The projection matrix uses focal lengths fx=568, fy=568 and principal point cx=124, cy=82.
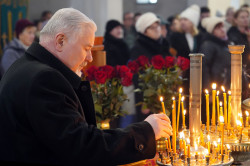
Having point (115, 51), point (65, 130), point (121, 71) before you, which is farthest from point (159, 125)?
point (115, 51)

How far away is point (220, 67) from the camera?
5930 mm

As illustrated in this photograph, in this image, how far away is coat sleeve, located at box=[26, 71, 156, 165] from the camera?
201 cm

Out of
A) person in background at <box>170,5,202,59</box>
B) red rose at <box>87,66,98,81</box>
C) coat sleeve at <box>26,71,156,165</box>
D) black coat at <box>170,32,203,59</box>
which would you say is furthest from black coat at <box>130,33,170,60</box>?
coat sleeve at <box>26,71,156,165</box>

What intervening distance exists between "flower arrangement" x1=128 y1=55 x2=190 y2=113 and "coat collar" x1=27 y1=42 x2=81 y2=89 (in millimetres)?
1817

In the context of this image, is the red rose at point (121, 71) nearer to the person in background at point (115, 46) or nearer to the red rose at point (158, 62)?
the red rose at point (158, 62)

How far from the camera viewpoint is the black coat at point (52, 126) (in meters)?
2.02

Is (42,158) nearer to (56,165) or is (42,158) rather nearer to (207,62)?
(56,165)

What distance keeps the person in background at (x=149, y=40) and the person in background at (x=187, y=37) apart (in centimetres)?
69

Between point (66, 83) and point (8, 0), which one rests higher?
point (8, 0)

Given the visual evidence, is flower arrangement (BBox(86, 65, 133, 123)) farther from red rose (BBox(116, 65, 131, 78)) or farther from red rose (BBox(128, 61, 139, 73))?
red rose (BBox(128, 61, 139, 73))

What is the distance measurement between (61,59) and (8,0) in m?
8.36

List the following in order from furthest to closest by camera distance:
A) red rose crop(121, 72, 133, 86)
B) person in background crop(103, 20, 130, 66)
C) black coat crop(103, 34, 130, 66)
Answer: person in background crop(103, 20, 130, 66) < black coat crop(103, 34, 130, 66) < red rose crop(121, 72, 133, 86)

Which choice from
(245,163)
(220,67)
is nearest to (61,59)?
(245,163)

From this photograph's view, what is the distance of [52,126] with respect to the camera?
6.59ft
